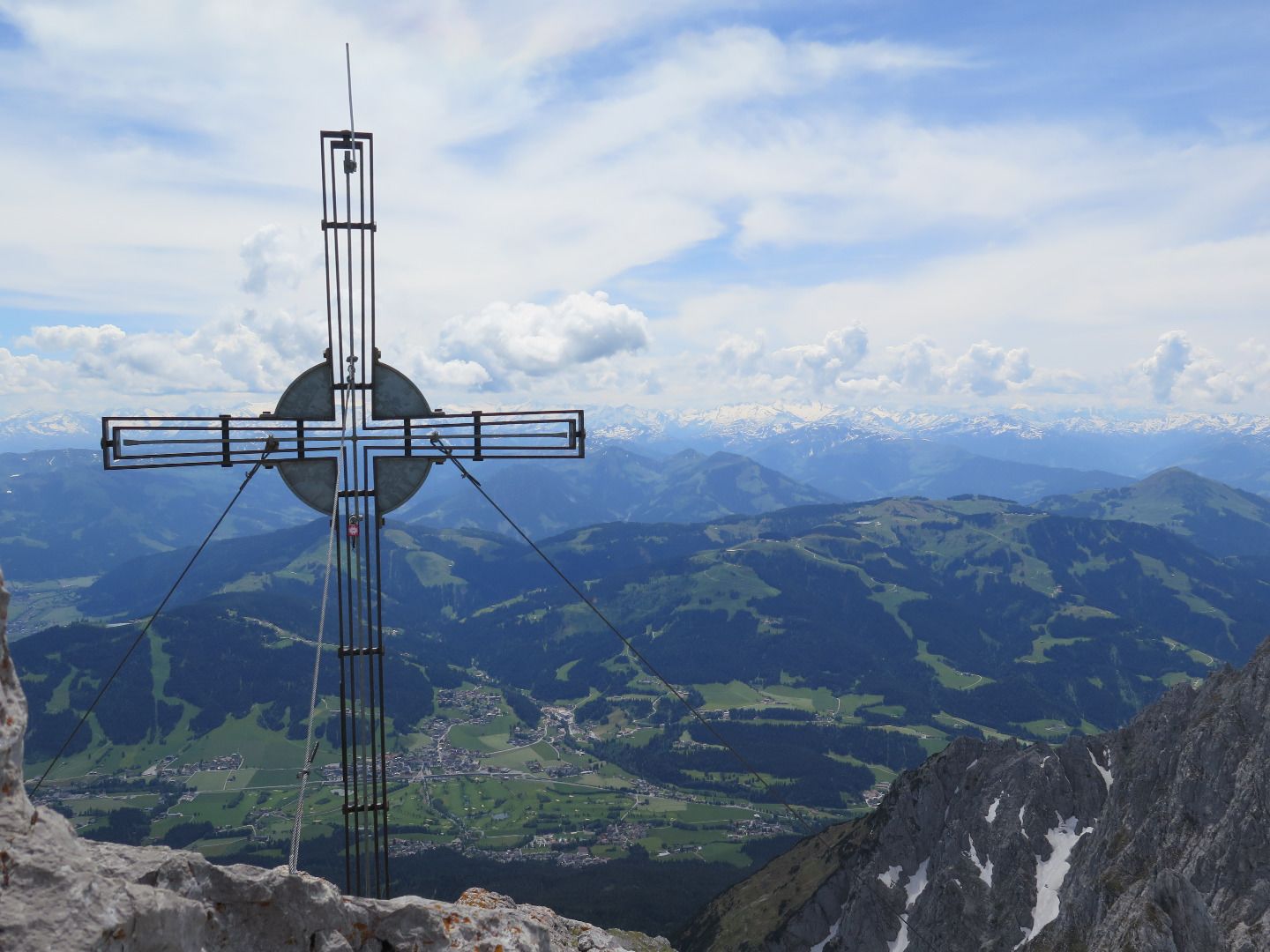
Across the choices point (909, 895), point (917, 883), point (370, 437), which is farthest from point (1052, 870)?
point (370, 437)

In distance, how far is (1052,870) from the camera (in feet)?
363

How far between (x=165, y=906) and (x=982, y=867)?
130768mm

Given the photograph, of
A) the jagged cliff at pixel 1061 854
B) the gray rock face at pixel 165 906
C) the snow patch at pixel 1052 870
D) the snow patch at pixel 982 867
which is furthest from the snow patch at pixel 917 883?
the gray rock face at pixel 165 906

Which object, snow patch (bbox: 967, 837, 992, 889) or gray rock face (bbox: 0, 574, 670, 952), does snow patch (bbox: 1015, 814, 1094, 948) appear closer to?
snow patch (bbox: 967, 837, 992, 889)

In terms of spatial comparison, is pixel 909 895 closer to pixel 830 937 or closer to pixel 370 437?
pixel 830 937

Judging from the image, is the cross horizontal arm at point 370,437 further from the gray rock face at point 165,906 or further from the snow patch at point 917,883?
the snow patch at point 917,883

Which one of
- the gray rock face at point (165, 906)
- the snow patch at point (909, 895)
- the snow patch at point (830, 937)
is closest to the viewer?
the gray rock face at point (165, 906)

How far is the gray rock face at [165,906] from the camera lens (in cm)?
765

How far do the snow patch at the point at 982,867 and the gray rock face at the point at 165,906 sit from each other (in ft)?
402

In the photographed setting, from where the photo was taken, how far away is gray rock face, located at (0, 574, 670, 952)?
7648 millimetres

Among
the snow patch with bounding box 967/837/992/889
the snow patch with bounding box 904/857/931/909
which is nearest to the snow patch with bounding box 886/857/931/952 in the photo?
the snow patch with bounding box 904/857/931/909

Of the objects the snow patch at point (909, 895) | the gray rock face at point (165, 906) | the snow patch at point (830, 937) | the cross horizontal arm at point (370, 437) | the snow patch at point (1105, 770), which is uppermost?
the cross horizontal arm at point (370, 437)

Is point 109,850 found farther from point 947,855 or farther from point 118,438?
point 947,855

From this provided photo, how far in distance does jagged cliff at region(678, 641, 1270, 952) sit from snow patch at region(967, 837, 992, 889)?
212 mm
